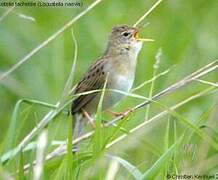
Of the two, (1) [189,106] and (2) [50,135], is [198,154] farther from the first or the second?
(1) [189,106]

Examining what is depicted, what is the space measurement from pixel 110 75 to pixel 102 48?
1.43m

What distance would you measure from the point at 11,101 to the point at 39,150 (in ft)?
10.2

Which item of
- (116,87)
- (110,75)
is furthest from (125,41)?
(116,87)

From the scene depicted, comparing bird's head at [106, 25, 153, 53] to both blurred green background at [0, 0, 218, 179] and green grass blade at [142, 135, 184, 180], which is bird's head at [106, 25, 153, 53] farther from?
green grass blade at [142, 135, 184, 180]

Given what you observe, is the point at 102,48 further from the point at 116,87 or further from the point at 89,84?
the point at 116,87

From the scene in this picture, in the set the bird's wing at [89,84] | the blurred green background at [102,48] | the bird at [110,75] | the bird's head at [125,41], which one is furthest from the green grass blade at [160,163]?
the blurred green background at [102,48]

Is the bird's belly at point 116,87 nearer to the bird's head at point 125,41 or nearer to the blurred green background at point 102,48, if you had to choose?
the bird's head at point 125,41

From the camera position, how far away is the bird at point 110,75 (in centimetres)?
576

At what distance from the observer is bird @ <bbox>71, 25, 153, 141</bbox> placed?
18.9 feet

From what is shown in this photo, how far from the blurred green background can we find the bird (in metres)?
0.52

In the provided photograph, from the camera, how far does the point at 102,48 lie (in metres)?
7.28

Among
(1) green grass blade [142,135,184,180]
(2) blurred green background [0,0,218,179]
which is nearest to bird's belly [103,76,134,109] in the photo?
(2) blurred green background [0,0,218,179]

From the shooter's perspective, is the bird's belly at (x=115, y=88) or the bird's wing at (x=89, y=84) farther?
the bird's wing at (x=89, y=84)

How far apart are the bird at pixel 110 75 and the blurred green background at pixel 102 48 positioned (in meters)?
0.52
